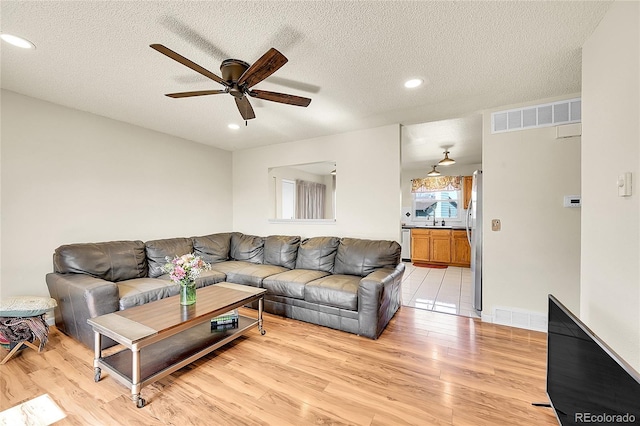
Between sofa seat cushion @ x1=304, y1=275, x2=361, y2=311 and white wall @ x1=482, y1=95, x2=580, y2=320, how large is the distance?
1610mm

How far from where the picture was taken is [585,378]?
1.06 meters

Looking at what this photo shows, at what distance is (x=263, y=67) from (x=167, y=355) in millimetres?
2255

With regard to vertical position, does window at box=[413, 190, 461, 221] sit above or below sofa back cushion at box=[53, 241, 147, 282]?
above

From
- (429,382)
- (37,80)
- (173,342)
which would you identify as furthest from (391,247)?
(37,80)

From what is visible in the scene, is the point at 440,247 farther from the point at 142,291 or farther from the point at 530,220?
the point at 142,291

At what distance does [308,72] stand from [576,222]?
301 cm

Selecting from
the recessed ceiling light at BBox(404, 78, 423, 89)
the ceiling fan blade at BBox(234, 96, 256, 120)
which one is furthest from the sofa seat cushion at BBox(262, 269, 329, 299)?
the recessed ceiling light at BBox(404, 78, 423, 89)

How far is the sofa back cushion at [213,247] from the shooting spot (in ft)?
13.0

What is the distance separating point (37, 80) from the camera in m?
2.36

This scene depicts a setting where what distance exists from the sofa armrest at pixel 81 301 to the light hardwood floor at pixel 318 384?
15 cm

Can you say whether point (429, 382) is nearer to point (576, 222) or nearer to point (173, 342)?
point (173, 342)

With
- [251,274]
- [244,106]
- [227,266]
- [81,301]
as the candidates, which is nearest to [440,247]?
[251,274]

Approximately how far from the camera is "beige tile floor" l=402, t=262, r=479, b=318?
347cm

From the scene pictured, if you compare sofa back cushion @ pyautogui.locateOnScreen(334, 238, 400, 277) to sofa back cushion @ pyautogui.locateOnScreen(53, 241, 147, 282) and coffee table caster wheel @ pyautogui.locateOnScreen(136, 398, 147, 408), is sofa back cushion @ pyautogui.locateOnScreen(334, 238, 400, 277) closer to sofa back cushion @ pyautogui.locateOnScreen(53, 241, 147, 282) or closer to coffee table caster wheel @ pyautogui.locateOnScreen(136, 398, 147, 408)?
coffee table caster wheel @ pyautogui.locateOnScreen(136, 398, 147, 408)
